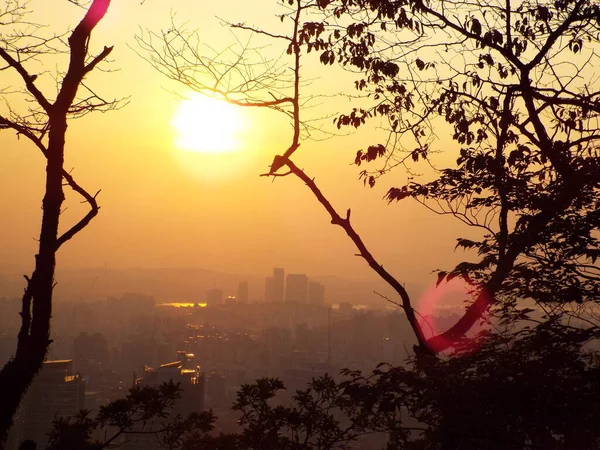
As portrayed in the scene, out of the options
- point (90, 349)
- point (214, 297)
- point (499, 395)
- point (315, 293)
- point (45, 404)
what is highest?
point (214, 297)

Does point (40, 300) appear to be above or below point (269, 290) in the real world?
below

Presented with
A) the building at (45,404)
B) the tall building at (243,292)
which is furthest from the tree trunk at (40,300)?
the tall building at (243,292)

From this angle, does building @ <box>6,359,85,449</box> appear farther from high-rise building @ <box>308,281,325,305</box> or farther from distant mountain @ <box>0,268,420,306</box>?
high-rise building @ <box>308,281,325,305</box>

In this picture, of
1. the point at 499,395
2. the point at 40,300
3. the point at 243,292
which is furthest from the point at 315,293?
the point at 40,300

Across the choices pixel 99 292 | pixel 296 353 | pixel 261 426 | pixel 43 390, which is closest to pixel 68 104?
pixel 261 426

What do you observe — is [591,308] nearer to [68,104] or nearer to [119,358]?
[68,104]

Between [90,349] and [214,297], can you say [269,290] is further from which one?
[90,349]

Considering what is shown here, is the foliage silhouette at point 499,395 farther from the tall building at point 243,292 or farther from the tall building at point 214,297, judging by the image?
the tall building at point 214,297

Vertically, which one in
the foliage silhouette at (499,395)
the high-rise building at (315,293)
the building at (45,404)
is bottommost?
the building at (45,404)
